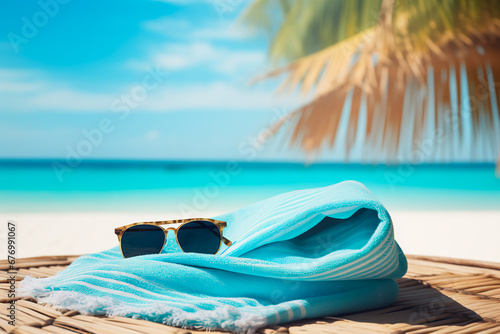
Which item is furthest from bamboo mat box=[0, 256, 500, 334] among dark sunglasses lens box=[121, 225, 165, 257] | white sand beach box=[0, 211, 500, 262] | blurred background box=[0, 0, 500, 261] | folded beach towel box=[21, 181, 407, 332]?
white sand beach box=[0, 211, 500, 262]

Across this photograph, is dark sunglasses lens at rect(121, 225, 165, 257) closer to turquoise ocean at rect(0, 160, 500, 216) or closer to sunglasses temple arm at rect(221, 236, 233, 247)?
sunglasses temple arm at rect(221, 236, 233, 247)

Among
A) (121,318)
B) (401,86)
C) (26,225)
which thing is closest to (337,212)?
(121,318)

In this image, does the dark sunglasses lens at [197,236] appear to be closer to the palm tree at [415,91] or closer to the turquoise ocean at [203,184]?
the palm tree at [415,91]

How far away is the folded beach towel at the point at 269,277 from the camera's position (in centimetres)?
54

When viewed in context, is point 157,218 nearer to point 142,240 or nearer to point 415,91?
point 415,91

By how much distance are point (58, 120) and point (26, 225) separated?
7.20 meters

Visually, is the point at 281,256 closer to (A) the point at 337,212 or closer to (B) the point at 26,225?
(A) the point at 337,212

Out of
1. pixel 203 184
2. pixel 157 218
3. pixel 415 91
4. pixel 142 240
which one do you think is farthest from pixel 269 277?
pixel 203 184

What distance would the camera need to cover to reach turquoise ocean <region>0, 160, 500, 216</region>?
14.4 feet

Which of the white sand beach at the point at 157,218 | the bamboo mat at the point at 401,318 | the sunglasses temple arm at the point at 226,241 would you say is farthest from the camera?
the white sand beach at the point at 157,218

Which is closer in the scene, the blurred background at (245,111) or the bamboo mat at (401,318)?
the bamboo mat at (401,318)

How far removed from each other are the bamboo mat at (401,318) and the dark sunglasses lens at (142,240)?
177 mm

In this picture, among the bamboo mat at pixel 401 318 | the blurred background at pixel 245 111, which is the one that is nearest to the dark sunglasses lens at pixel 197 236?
the bamboo mat at pixel 401 318

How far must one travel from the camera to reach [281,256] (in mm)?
616
